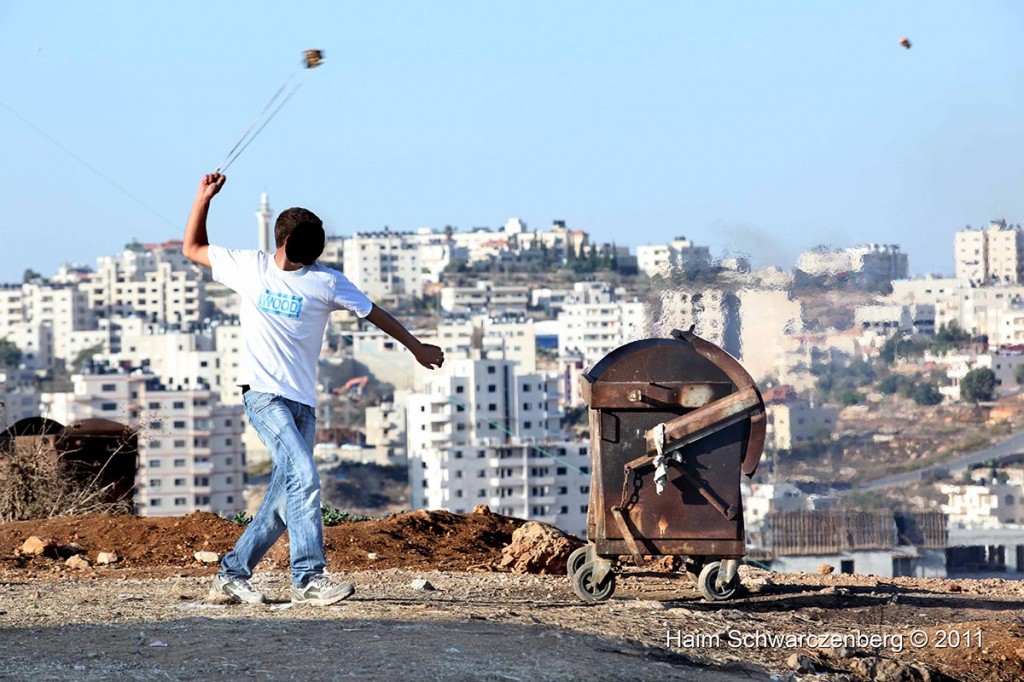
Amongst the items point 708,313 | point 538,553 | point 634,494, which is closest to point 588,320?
point 708,313

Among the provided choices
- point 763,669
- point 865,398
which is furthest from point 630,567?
point 865,398

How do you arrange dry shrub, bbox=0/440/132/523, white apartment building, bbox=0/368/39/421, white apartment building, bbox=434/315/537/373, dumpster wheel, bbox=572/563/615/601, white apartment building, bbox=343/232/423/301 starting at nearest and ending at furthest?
dumpster wheel, bbox=572/563/615/601
dry shrub, bbox=0/440/132/523
white apartment building, bbox=0/368/39/421
white apartment building, bbox=434/315/537/373
white apartment building, bbox=343/232/423/301

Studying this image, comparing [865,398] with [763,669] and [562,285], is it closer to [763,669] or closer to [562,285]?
[763,669]

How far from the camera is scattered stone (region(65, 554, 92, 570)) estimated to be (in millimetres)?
8561

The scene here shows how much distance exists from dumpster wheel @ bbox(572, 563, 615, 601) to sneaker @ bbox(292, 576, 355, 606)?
3.93 ft

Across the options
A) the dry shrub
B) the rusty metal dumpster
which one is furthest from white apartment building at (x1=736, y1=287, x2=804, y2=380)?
the dry shrub

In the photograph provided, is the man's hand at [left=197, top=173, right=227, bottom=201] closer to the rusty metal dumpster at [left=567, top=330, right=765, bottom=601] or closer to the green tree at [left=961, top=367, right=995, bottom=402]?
the rusty metal dumpster at [left=567, top=330, right=765, bottom=601]

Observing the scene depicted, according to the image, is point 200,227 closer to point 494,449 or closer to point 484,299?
point 494,449

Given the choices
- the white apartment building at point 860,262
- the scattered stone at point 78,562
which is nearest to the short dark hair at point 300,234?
the scattered stone at point 78,562

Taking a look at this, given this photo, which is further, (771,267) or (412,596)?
(771,267)

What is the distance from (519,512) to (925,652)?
79.8 metres

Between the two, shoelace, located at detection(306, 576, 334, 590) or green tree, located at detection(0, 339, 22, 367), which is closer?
shoelace, located at detection(306, 576, 334, 590)

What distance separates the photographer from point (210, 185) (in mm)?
6656

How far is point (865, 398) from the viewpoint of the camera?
Answer: 76.9 feet
